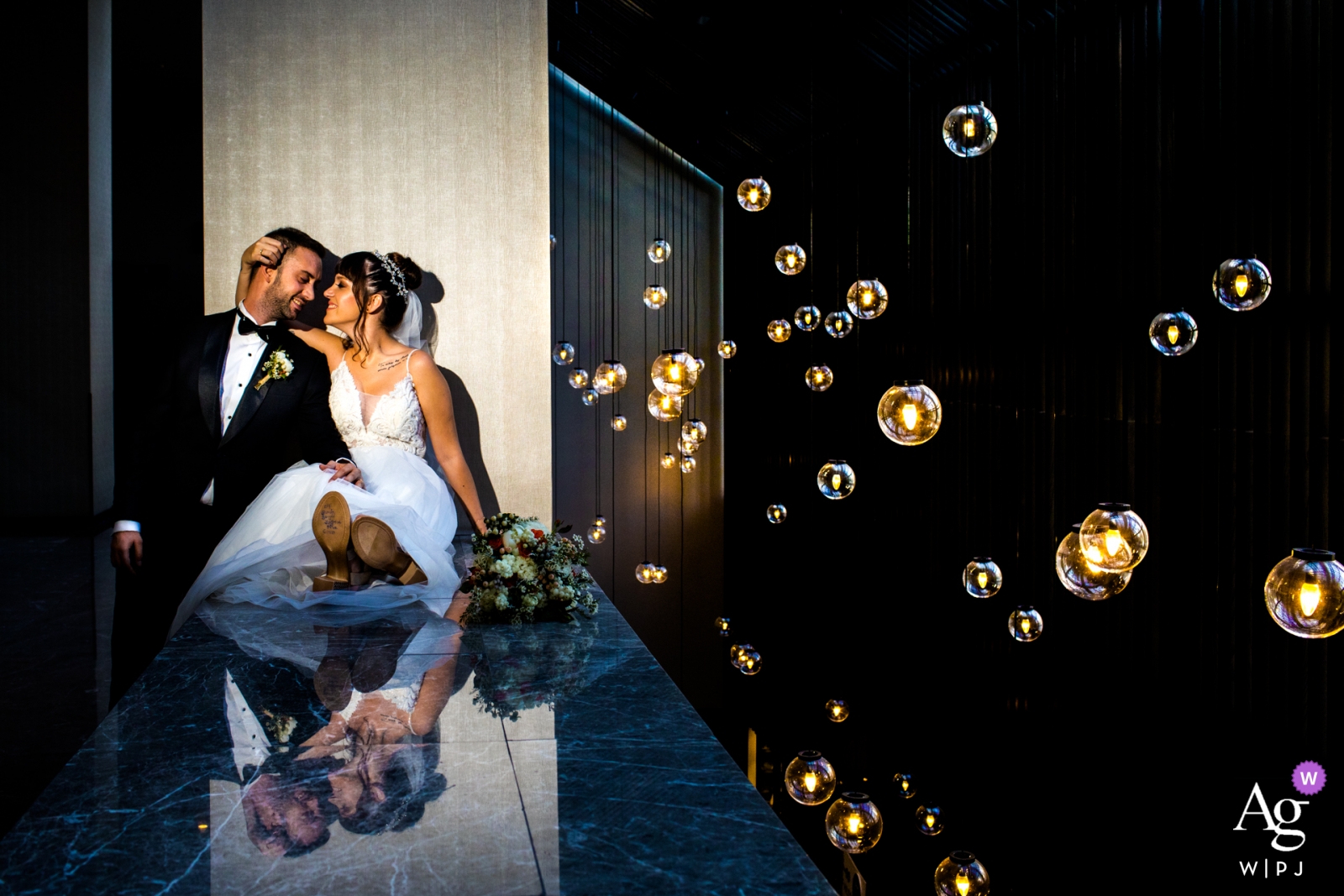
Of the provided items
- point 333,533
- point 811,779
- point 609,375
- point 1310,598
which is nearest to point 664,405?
point 609,375

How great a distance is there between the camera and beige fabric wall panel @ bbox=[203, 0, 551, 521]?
6070 mm

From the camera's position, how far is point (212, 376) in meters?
5.64

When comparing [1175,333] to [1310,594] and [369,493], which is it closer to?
[1310,594]

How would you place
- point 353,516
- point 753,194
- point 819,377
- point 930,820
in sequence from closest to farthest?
point 353,516 < point 930,820 < point 753,194 < point 819,377

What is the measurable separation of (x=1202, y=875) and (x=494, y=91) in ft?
19.7

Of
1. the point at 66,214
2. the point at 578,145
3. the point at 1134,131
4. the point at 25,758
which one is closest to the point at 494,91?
the point at 1134,131

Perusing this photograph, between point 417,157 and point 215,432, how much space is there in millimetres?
1968

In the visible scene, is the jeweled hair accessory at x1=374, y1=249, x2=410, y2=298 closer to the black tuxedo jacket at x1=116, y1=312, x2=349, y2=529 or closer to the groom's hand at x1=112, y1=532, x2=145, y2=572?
the black tuxedo jacket at x1=116, y1=312, x2=349, y2=529

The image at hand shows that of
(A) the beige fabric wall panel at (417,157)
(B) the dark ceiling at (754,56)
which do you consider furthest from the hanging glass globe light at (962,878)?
(B) the dark ceiling at (754,56)

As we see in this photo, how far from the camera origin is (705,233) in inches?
573

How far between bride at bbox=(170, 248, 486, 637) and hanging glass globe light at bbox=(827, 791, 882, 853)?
1918 mm

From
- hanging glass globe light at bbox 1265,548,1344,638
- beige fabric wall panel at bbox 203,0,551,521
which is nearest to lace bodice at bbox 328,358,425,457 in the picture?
beige fabric wall panel at bbox 203,0,551,521

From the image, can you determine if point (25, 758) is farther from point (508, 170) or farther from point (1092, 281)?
point (1092, 281)

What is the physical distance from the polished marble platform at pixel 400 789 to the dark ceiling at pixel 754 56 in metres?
4.24
